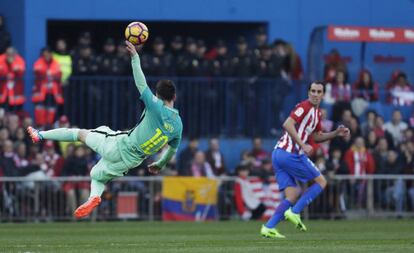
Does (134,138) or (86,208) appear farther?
(134,138)

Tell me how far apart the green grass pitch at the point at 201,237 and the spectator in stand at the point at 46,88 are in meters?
3.55

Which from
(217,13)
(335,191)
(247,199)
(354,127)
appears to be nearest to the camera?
(247,199)

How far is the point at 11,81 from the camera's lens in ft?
Answer: 89.7

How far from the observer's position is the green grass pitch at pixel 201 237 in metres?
15.8

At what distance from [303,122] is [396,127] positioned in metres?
10.9

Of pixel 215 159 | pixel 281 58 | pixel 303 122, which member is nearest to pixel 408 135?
pixel 281 58

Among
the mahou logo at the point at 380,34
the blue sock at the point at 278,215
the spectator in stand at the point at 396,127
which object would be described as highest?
the mahou logo at the point at 380,34

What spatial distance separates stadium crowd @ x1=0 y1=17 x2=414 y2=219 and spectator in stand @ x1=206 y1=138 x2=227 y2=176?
2cm

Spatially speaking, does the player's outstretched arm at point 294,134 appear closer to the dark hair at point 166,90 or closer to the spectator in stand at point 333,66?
the dark hair at point 166,90

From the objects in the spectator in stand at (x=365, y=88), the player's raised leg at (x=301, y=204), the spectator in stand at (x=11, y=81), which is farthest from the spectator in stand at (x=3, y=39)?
the player's raised leg at (x=301, y=204)

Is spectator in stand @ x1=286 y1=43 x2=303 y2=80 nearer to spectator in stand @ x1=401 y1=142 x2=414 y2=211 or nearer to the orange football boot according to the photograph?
spectator in stand @ x1=401 y1=142 x2=414 y2=211

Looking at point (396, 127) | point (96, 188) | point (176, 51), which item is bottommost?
point (396, 127)

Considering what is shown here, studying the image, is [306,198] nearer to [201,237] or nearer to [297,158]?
[297,158]

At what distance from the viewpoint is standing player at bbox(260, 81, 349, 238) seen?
1855 centimetres
